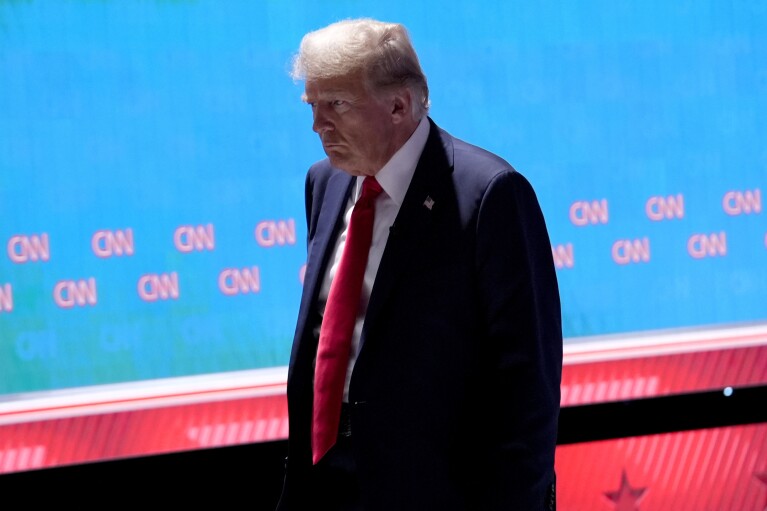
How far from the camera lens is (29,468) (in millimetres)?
2545

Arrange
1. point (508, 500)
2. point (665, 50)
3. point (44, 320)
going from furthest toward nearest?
point (665, 50) < point (44, 320) < point (508, 500)

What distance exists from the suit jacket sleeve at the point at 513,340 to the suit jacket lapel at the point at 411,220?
0.10 metres

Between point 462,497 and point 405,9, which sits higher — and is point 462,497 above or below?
below

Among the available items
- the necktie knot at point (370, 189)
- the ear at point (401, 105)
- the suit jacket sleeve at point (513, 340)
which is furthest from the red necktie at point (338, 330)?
the suit jacket sleeve at point (513, 340)

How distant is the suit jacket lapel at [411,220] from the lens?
158cm

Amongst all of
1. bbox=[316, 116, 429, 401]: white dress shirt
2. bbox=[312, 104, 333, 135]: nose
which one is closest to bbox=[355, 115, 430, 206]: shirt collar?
bbox=[316, 116, 429, 401]: white dress shirt

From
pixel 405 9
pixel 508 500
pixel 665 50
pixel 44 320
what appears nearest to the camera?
pixel 508 500

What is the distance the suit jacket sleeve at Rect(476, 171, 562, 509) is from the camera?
1538 millimetres

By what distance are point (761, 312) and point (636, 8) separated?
0.98 meters

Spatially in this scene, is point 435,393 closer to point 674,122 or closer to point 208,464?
point 208,464

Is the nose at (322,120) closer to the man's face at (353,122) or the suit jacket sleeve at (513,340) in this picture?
the man's face at (353,122)

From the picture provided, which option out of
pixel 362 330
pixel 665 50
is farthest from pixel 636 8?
pixel 362 330

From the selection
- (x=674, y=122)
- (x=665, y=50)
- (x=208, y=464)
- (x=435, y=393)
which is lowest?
(x=208, y=464)

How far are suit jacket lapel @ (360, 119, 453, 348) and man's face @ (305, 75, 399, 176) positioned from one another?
77mm
